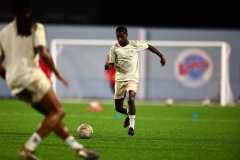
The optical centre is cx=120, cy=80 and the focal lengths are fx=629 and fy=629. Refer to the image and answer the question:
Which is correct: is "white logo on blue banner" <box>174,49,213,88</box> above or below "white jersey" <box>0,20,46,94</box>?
below

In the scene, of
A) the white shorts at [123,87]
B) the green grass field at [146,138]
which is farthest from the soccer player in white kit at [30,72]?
the white shorts at [123,87]

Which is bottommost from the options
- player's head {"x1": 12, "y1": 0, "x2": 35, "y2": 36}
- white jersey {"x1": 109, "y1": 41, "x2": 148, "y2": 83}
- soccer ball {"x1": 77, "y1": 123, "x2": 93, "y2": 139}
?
soccer ball {"x1": 77, "y1": 123, "x2": 93, "y2": 139}

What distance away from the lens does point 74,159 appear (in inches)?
345

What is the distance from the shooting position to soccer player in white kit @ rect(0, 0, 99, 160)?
800cm

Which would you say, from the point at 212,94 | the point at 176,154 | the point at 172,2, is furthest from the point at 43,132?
the point at 172,2

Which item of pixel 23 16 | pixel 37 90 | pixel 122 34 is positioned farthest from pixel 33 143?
pixel 122 34

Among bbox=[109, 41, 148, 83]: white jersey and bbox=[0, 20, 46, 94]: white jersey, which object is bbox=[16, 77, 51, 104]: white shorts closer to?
bbox=[0, 20, 46, 94]: white jersey

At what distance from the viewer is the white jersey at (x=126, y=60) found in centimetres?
1315

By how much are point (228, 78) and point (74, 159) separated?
1729cm

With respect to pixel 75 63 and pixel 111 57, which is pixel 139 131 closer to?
pixel 111 57

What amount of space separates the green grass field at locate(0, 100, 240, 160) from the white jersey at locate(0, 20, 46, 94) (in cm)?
133

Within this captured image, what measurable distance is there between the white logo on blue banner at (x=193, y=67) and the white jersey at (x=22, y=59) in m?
17.9

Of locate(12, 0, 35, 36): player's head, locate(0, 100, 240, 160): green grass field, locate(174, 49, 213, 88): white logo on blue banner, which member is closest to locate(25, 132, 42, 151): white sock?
locate(0, 100, 240, 160): green grass field

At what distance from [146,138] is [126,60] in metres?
2.00
